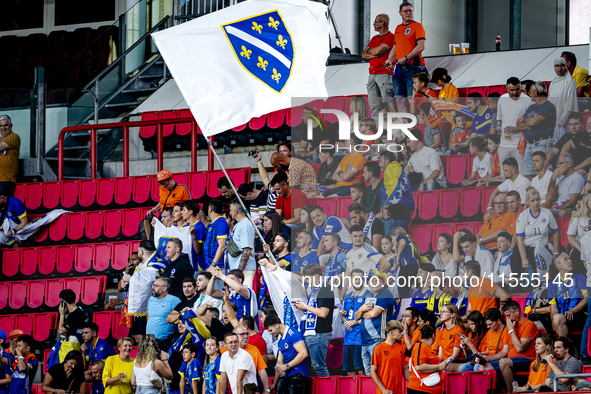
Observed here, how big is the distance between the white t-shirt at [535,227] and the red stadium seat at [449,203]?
1108 mm

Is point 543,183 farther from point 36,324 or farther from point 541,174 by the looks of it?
point 36,324

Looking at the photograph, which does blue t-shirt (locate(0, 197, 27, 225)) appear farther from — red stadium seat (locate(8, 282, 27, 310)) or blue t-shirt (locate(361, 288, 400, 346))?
blue t-shirt (locate(361, 288, 400, 346))

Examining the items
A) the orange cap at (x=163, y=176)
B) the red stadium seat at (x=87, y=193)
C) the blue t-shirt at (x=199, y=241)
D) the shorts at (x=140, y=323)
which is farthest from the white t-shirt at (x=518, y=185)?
the red stadium seat at (x=87, y=193)

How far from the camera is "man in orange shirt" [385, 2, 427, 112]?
32.1 feet

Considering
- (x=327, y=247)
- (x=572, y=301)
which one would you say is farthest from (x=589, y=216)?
(x=327, y=247)

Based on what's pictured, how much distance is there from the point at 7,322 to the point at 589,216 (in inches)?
268

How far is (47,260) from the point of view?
10.6 metres

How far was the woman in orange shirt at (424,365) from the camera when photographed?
695 cm

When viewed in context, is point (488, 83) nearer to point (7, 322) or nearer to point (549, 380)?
point (549, 380)

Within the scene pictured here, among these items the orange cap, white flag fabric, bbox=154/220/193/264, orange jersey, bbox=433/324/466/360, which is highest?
the orange cap

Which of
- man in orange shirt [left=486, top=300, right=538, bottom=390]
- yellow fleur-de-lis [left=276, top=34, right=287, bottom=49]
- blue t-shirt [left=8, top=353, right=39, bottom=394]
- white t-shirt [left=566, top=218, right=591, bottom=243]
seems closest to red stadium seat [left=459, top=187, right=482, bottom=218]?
white t-shirt [left=566, top=218, right=591, bottom=243]

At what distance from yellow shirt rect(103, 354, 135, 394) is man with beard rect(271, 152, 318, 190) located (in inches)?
101

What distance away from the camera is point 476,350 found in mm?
7223

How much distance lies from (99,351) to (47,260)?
242cm
